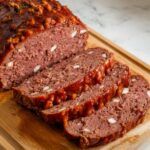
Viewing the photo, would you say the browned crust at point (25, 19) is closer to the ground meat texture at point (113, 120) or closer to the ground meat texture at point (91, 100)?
the ground meat texture at point (91, 100)

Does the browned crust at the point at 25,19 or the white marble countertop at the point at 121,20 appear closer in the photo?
the browned crust at the point at 25,19

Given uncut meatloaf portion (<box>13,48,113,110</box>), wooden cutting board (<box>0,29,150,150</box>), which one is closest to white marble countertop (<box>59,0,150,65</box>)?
uncut meatloaf portion (<box>13,48,113,110</box>)

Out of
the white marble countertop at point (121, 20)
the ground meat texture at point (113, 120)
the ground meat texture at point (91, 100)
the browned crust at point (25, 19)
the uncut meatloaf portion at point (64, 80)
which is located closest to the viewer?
the ground meat texture at point (113, 120)

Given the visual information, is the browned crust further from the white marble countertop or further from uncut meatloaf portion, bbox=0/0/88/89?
the white marble countertop

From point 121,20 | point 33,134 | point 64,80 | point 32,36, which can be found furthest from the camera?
point 121,20

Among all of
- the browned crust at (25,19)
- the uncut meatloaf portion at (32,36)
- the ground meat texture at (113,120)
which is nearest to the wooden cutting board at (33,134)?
the ground meat texture at (113,120)

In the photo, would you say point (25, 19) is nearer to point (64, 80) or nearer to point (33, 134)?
point (64, 80)

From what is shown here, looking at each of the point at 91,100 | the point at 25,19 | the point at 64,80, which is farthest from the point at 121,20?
the point at 91,100

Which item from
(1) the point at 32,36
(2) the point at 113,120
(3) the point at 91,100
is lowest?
(2) the point at 113,120
